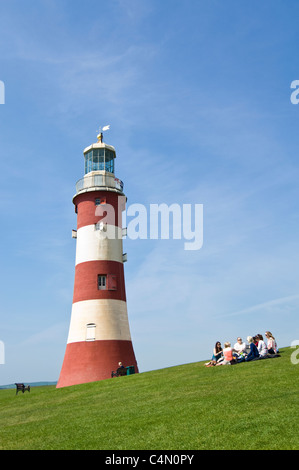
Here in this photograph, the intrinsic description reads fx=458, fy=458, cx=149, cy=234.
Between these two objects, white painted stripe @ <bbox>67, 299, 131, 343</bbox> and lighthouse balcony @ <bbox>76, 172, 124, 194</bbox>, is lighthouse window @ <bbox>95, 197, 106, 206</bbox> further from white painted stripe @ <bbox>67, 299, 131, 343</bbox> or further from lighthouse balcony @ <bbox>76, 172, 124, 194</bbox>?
white painted stripe @ <bbox>67, 299, 131, 343</bbox>

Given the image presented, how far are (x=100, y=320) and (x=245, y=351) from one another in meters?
12.0

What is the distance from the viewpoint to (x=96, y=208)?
114 feet

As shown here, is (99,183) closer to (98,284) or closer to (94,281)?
(94,281)

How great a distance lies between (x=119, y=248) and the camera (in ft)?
114

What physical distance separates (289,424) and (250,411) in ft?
5.44

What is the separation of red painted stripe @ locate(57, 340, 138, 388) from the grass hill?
903 cm

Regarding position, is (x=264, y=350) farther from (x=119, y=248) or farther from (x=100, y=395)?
(x=119, y=248)

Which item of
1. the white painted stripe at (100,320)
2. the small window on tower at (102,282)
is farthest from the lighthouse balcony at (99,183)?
the white painted stripe at (100,320)

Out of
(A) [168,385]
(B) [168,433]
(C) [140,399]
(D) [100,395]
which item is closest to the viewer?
(B) [168,433]

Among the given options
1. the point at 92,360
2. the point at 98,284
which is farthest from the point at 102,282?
the point at 92,360

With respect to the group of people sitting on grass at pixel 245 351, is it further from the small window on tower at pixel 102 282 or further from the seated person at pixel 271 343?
the small window on tower at pixel 102 282

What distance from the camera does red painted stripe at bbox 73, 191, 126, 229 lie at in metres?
34.5

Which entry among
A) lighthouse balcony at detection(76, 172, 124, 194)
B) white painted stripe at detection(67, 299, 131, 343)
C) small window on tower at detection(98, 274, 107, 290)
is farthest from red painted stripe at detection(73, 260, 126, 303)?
lighthouse balcony at detection(76, 172, 124, 194)

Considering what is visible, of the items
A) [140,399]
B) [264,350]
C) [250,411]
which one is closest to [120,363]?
[264,350]
